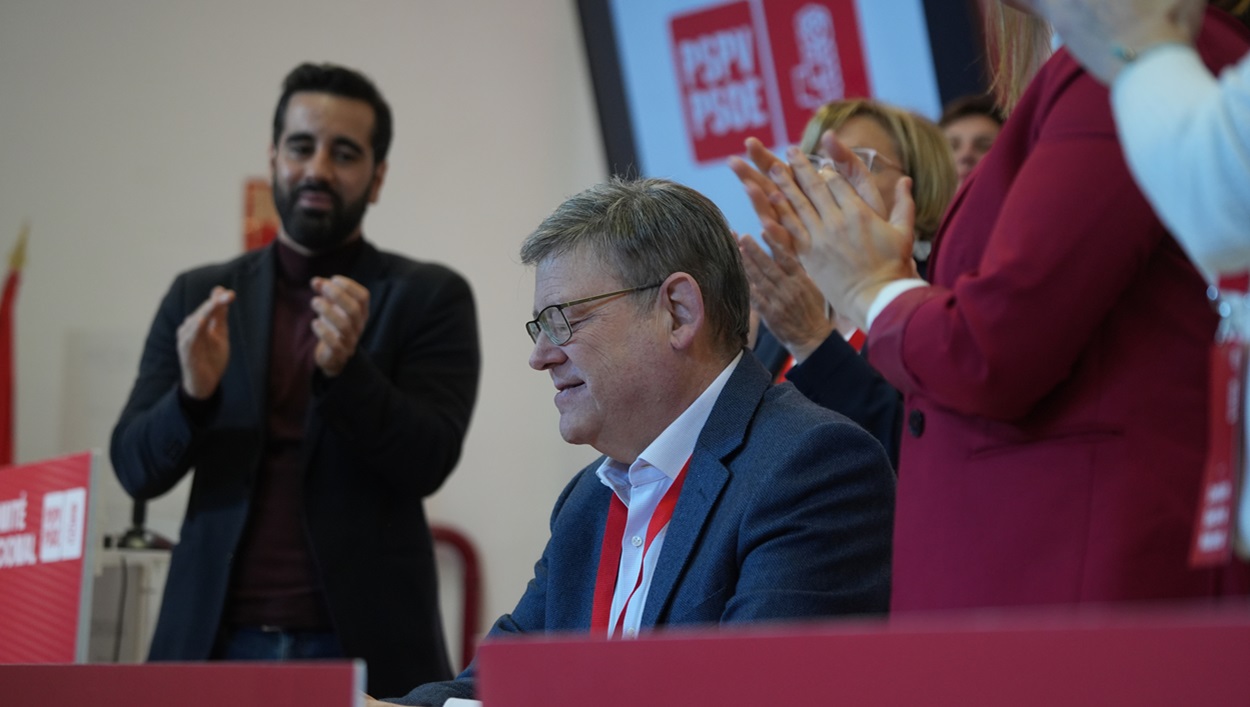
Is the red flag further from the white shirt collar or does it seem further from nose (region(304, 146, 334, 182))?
the white shirt collar

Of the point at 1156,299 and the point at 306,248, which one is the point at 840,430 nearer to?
the point at 1156,299

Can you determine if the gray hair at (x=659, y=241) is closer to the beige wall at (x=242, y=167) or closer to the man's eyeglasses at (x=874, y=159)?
the man's eyeglasses at (x=874, y=159)

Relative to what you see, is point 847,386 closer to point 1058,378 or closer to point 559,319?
point 559,319

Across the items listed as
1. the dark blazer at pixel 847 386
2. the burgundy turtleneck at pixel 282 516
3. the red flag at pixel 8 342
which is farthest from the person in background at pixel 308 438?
the red flag at pixel 8 342

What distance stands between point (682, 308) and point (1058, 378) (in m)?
0.79

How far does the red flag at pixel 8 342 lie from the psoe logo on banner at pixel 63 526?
2045 millimetres

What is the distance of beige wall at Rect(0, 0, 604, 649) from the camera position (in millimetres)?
5082

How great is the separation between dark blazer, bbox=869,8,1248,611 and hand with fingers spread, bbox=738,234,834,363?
0.99 m

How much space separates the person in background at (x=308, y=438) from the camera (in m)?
2.86

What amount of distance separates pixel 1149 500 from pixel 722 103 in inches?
147

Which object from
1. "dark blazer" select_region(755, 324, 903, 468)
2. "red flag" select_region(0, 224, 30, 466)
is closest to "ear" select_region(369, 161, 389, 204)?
"dark blazer" select_region(755, 324, 903, 468)

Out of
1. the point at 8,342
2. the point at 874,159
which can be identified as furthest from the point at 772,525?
the point at 8,342

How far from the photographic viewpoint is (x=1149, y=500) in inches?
49.8

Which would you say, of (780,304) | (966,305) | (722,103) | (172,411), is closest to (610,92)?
(722,103)
